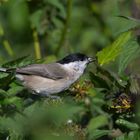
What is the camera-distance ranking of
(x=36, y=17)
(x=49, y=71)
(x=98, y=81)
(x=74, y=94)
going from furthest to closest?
1. (x=36, y=17)
2. (x=49, y=71)
3. (x=74, y=94)
4. (x=98, y=81)

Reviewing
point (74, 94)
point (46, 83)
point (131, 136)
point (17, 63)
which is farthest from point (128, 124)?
point (46, 83)

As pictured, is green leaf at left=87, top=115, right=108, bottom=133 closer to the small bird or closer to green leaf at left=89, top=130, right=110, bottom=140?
green leaf at left=89, top=130, right=110, bottom=140

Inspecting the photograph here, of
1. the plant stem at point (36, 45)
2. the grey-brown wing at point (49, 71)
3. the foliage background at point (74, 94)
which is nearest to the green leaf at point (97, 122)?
the foliage background at point (74, 94)

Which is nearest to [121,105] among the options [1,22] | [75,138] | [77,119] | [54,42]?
[77,119]

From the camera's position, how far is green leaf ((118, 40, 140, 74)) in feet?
8.45

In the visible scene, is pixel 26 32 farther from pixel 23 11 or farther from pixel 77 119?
pixel 77 119

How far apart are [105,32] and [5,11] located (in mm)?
990

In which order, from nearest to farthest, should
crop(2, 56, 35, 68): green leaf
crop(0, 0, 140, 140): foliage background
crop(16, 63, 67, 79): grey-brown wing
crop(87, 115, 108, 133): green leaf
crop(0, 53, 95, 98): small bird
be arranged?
crop(0, 0, 140, 140): foliage background < crop(87, 115, 108, 133): green leaf < crop(2, 56, 35, 68): green leaf < crop(16, 63, 67, 79): grey-brown wing < crop(0, 53, 95, 98): small bird

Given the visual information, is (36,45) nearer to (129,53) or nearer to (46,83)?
(46,83)

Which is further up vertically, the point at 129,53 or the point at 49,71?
the point at 129,53

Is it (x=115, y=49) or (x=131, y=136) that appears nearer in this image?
(x=131, y=136)

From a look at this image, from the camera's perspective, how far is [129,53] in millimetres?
2590

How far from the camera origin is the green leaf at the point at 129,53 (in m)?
2.57

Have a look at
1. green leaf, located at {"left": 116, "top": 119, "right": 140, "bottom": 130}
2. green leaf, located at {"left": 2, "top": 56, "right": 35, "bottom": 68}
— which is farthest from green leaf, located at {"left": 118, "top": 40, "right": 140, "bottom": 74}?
green leaf, located at {"left": 2, "top": 56, "right": 35, "bottom": 68}
